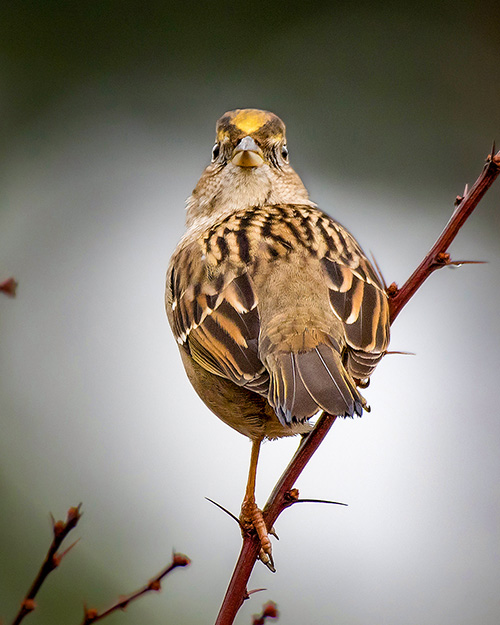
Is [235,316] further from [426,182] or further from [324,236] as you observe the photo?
[426,182]

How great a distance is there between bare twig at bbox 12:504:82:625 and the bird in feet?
2.18

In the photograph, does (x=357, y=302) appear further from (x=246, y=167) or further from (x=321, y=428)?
(x=246, y=167)

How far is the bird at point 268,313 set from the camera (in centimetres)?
240

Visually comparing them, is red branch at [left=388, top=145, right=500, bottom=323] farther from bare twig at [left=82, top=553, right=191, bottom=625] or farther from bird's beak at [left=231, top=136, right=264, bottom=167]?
bird's beak at [left=231, top=136, right=264, bottom=167]

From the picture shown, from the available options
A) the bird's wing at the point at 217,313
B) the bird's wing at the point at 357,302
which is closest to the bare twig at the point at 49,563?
the bird's wing at the point at 217,313

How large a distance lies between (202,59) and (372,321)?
571cm

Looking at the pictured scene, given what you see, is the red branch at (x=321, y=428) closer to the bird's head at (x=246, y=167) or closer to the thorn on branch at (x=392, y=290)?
the thorn on branch at (x=392, y=290)

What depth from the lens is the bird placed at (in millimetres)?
2398

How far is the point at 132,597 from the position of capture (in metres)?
1.93

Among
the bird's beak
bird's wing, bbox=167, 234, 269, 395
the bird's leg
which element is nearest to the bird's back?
bird's wing, bbox=167, 234, 269, 395

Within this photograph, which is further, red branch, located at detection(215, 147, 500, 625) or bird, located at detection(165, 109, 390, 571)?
bird, located at detection(165, 109, 390, 571)

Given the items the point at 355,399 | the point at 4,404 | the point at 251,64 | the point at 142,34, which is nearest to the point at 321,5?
the point at 251,64

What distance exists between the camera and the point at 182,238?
3.69 metres

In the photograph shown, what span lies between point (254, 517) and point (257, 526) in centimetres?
9
